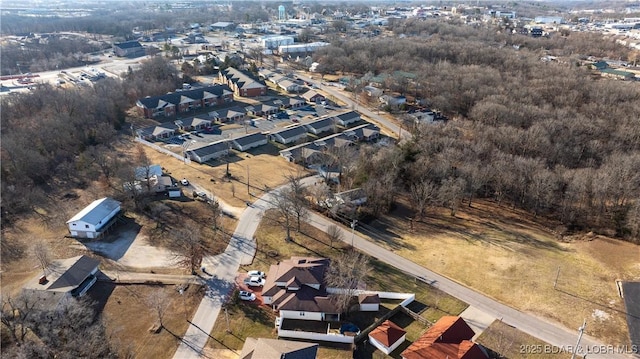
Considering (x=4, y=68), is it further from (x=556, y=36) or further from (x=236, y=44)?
(x=556, y=36)

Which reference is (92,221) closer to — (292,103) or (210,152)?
(210,152)

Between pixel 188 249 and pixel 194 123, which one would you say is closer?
pixel 188 249

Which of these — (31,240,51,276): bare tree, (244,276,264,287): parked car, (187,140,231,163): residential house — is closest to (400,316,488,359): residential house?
(244,276,264,287): parked car

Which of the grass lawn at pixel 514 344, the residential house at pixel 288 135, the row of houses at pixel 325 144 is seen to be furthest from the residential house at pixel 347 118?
the grass lawn at pixel 514 344

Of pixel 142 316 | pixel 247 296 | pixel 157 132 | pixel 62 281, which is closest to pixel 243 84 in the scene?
pixel 157 132

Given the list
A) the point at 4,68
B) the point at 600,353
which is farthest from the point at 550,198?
the point at 4,68

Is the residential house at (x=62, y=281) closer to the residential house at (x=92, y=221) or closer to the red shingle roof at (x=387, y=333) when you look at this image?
the residential house at (x=92, y=221)
